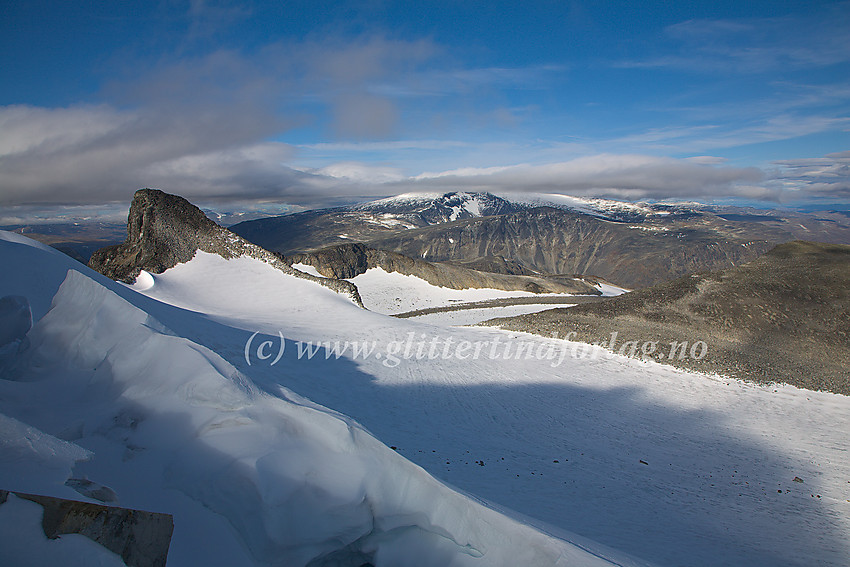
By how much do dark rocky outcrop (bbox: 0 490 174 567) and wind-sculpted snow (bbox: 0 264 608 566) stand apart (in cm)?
57

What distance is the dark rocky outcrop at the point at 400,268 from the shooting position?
172 ft

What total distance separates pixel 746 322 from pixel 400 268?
3788 cm

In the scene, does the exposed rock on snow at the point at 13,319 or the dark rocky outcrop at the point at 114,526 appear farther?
the exposed rock on snow at the point at 13,319

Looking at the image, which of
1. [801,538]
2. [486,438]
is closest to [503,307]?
[486,438]

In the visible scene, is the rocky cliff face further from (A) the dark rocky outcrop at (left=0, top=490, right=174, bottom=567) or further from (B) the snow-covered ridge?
(A) the dark rocky outcrop at (left=0, top=490, right=174, bottom=567)

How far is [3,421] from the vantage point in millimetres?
2906

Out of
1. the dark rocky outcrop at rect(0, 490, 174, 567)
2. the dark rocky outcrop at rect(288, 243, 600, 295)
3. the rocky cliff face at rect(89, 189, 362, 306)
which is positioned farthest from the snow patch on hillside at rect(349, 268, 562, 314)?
the dark rocky outcrop at rect(0, 490, 174, 567)

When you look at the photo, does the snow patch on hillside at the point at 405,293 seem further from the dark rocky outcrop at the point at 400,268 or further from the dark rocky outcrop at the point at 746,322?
the dark rocky outcrop at the point at 746,322

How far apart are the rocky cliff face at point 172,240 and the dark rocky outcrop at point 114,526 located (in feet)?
70.5

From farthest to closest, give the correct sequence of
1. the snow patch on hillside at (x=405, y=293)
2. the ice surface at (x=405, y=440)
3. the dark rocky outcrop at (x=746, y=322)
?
→ the snow patch on hillside at (x=405, y=293), the dark rocky outcrop at (x=746, y=322), the ice surface at (x=405, y=440)

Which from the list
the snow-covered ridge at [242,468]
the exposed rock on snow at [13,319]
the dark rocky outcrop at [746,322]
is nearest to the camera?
the snow-covered ridge at [242,468]

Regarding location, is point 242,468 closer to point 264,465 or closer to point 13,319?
point 264,465

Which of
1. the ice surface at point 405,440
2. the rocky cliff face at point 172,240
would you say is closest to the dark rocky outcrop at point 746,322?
the ice surface at point 405,440

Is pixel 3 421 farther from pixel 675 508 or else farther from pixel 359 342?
pixel 359 342
